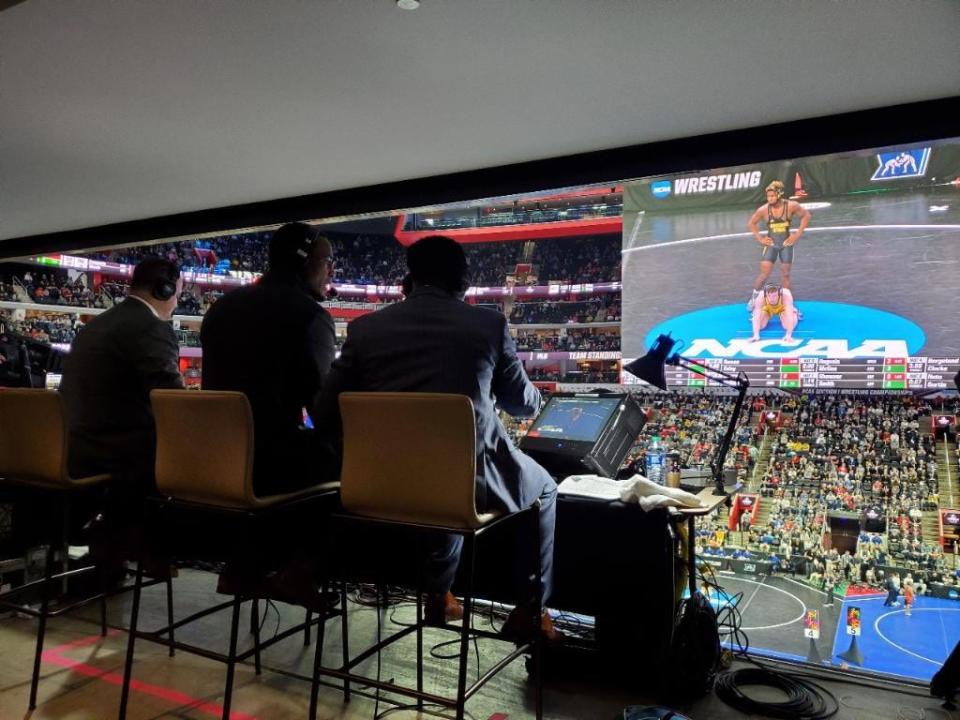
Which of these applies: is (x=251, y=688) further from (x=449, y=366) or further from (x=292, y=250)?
(x=292, y=250)

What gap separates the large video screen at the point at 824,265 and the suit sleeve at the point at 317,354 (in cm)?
196

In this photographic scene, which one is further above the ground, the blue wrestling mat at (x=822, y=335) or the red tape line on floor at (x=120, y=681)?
the blue wrestling mat at (x=822, y=335)

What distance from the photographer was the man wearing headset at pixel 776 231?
11.9 ft

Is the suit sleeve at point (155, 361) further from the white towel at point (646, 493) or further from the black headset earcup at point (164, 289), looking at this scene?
the white towel at point (646, 493)

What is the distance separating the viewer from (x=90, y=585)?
3.53 m

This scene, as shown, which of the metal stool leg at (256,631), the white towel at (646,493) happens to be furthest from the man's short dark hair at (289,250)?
the white towel at (646,493)

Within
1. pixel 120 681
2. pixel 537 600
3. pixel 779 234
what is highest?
pixel 779 234

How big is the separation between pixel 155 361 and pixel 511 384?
→ 4.91 feet

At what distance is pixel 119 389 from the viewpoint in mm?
2613

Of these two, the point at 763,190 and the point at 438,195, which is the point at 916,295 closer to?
the point at 763,190

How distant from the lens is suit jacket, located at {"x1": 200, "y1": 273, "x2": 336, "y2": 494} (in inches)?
82.7

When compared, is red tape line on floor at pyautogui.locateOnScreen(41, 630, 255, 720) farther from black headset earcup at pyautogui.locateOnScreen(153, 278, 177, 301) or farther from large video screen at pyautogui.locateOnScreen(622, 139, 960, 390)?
large video screen at pyautogui.locateOnScreen(622, 139, 960, 390)

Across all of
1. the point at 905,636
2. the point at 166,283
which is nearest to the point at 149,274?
the point at 166,283

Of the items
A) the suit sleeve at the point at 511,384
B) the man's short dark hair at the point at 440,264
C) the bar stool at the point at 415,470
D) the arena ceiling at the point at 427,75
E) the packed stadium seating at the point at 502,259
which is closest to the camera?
the bar stool at the point at 415,470
